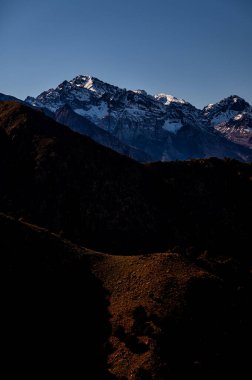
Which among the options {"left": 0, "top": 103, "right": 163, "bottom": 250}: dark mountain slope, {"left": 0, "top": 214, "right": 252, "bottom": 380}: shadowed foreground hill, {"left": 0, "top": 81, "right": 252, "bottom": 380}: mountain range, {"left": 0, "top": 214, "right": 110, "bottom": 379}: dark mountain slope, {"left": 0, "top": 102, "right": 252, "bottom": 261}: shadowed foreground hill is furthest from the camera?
{"left": 0, "top": 102, "right": 252, "bottom": 261}: shadowed foreground hill

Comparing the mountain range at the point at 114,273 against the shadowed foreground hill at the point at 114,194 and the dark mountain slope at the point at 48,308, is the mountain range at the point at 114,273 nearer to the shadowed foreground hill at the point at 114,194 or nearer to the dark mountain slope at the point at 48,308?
the dark mountain slope at the point at 48,308

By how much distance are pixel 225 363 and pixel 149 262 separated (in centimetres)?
2072

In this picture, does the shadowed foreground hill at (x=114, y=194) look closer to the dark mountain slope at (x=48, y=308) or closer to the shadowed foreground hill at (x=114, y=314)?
the dark mountain slope at (x=48, y=308)

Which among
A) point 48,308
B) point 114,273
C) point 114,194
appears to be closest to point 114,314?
point 48,308

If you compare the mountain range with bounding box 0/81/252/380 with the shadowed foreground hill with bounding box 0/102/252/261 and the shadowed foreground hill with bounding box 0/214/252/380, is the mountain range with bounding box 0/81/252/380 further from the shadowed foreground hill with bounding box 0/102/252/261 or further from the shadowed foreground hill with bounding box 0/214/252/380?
the shadowed foreground hill with bounding box 0/102/252/261

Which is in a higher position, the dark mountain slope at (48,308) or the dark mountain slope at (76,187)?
the dark mountain slope at (76,187)

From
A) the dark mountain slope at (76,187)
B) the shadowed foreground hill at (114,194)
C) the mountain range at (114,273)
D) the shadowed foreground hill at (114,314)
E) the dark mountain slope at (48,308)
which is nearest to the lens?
the dark mountain slope at (48,308)

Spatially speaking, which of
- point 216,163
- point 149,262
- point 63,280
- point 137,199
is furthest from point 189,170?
point 63,280

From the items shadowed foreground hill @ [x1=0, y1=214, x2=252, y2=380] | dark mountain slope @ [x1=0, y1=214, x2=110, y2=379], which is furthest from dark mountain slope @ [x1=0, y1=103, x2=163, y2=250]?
dark mountain slope @ [x1=0, y1=214, x2=110, y2=379]

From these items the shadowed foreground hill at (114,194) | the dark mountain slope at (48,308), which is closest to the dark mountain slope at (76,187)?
the shadowed foreground hill at (114,194)

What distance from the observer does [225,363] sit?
2024 inches

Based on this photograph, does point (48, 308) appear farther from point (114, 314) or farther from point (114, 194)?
point (114, 194)

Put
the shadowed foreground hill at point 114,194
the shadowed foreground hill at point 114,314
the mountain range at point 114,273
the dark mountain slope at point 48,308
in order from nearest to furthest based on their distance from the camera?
the dark mountain slope at point 48,308
the shadowed foreground hill at point 114,314
the mountain range at point 114,273
the shadowed foreground hill at point 114,194

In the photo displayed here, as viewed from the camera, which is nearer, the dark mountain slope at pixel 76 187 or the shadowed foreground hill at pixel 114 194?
the dark mountain slope at pixel 76 187
